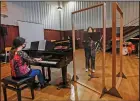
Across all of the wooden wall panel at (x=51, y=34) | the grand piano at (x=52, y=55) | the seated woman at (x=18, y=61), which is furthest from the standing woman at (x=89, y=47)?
the wooden wall panel at (x=51, y=34)

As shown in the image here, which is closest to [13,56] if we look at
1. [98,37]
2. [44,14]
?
[98,37]

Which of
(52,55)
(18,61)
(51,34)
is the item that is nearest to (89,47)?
(52,55)

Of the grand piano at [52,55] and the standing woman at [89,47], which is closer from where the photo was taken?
the grand piano at [52,55]

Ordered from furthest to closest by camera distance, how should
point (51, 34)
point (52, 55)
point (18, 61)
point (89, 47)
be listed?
point (51, 34) < point (89, 47) < point (52, 55) < point (18, 61)

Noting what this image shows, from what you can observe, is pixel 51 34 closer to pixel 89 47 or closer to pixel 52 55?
pixel 89 47

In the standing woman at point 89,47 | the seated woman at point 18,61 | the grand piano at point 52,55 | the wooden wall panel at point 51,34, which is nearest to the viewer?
the seated woman at point 18,61

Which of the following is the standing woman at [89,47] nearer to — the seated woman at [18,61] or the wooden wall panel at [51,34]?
the seated woman at [18,61]

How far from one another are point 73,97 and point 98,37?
6.95ft

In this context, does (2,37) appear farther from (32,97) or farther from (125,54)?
(125,54)

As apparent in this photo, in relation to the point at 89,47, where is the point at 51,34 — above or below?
above

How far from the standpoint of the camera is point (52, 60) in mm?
3184

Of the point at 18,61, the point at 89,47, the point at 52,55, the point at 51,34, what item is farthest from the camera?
the point at 51,34

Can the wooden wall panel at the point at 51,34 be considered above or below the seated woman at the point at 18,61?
above

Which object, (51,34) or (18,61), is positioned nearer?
(18,61)
